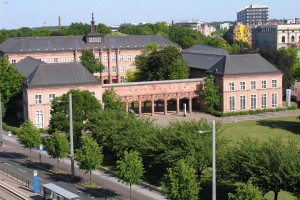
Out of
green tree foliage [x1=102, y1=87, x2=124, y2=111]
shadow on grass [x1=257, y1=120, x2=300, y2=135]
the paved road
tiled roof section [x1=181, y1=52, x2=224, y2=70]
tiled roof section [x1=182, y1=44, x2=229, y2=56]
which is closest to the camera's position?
the paved road

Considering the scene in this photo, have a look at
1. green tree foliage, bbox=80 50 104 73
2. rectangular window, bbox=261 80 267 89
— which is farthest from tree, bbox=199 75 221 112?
green tree foliage, bbox=80 50 104 73

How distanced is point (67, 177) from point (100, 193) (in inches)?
283

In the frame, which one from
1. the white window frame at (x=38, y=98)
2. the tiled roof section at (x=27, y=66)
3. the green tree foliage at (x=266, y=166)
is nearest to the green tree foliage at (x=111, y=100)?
the white window frame at (x=38, y=98)

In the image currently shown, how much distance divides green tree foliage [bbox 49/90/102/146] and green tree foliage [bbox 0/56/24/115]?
21804 mm

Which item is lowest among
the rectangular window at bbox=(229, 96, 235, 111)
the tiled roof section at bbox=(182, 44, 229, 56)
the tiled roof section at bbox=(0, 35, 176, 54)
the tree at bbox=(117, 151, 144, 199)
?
the tree at bbox=(117, 151, 144, 199)

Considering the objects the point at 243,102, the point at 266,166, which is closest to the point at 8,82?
the point at 243,102

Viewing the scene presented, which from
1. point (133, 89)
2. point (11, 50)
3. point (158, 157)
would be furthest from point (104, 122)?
point (11, 50)

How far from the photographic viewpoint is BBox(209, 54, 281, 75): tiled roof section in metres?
91.1

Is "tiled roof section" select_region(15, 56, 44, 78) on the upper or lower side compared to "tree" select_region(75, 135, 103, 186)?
upper

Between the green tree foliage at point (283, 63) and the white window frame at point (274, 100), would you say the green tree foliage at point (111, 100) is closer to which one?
the white window frame at point (274, 100)

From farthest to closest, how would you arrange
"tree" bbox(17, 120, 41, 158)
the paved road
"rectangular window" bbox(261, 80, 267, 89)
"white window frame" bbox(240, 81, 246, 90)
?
"rectangular window" bbox(261, 80, 267, 89) → "white window frame" bbox(240, 81, 246, 90) → "tree" bbox(17, 120, 41, 158) → the paved road

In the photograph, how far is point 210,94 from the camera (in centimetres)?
9088

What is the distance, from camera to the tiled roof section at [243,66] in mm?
91125

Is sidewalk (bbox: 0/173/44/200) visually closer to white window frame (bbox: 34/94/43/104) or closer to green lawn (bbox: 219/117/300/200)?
white window frame (bbox: 34/94/43/104)
